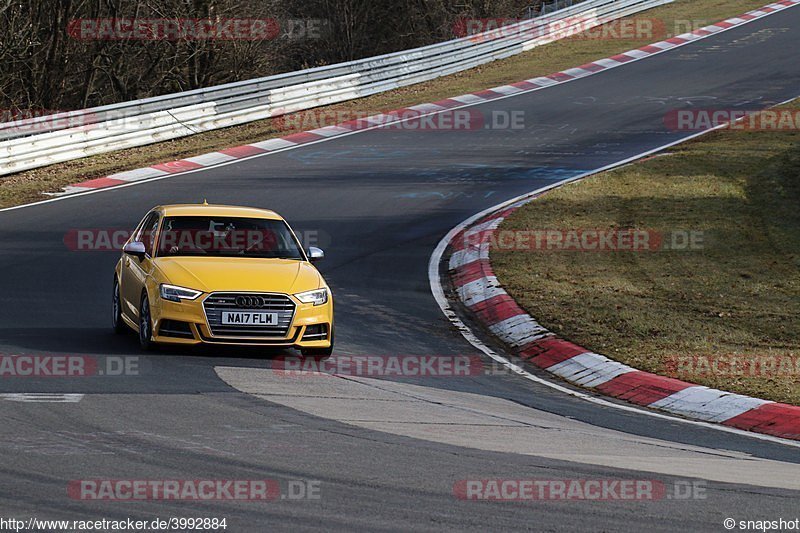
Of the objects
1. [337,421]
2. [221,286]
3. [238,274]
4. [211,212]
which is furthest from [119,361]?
[337,421]

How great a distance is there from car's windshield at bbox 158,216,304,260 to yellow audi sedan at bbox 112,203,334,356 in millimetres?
10

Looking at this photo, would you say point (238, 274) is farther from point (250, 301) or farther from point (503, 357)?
point (503, 357)

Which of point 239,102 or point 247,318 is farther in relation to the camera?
point 239,102

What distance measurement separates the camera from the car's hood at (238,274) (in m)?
11.1

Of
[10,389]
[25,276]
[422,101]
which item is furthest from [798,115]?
[10,389]

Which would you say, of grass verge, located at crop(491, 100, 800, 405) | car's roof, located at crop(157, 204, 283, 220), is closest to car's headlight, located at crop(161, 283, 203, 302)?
car's roof, located at crop(157, 204, 283, 220)

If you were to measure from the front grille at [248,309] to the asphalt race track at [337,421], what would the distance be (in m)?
0.29

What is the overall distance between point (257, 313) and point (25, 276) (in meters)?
4.86

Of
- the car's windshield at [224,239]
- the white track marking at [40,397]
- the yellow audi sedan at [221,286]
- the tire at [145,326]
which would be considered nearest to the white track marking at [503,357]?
the yellow audi sedan at [221,286]

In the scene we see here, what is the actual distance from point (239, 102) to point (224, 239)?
16055 mm

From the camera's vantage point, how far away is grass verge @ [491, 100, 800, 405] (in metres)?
11.7

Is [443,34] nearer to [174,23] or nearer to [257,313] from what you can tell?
[174,23]

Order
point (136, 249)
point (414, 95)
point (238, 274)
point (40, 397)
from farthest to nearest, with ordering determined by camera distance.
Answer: point (414, 95), point (136, 249), point (238, 274), point (40, 397)

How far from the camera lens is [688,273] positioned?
1542cm
